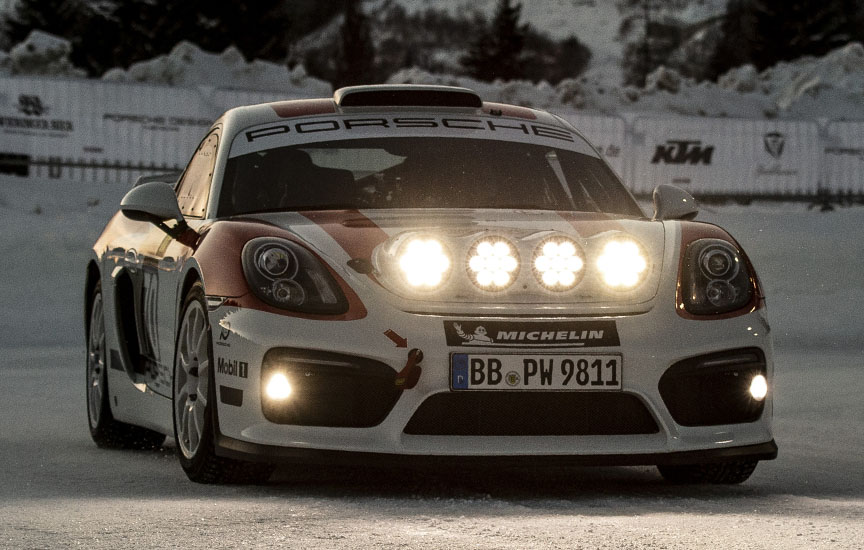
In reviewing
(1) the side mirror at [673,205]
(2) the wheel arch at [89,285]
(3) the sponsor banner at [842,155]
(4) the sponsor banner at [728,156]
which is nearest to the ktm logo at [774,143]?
(4) the sponsor banner at [728,156]

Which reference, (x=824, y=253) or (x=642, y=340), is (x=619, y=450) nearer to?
(x=642, y=340)

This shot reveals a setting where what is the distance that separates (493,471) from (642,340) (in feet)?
3.87

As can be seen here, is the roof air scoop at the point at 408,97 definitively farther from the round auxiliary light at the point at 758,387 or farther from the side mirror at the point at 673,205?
the round auxiliary light at the point at 758,387

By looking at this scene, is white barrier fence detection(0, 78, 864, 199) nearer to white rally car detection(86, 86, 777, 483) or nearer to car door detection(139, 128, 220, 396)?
car door detection(139, 128, 220, 396)

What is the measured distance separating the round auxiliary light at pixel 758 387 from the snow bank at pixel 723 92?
32.8 metres

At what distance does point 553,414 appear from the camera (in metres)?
5.59

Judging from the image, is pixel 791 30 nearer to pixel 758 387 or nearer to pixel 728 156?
pixel 728 156

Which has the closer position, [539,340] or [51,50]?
[539,340]

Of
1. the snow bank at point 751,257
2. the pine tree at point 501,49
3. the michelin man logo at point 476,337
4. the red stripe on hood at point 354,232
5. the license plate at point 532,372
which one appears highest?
the pine tree at point 501,49

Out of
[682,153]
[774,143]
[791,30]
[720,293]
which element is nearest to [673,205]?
[720,293]

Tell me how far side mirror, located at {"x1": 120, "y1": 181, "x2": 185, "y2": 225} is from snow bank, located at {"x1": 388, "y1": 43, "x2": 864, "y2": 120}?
106 feet

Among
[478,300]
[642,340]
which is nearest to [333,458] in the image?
[478,300]

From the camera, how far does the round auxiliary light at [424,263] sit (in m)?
5.61

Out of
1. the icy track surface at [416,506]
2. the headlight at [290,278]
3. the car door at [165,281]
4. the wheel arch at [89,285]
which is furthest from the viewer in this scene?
the wheel arch at [89,285]
